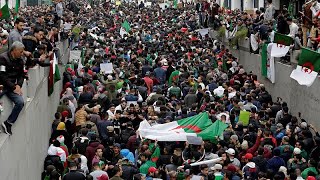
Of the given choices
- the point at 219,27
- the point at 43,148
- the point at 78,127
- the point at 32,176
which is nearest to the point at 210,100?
the point at 78,127

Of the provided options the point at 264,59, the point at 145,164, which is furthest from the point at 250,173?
the point at 264,59

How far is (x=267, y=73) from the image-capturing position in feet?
87.3

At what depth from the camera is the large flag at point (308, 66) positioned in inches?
718

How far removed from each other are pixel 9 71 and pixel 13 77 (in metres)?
0.14

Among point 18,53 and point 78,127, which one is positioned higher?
point 18,53

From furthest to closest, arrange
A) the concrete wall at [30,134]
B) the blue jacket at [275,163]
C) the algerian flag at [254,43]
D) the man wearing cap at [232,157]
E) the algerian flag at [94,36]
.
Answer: the algerian flag at [94,36]
the algerian flag at [254,43]
the man wearing cap at [232,157]
the blue jacket at [275,163]
the concrete wall at [30,134]

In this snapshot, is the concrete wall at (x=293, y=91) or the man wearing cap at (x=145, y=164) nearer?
the man wearing cap at (x=145, y=164)

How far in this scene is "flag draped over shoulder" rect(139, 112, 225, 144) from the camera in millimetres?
16453

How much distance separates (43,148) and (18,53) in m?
5.22

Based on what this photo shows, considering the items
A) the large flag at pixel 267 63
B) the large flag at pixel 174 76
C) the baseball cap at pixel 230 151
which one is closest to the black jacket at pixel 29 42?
the baseball cap at pixel 230 151

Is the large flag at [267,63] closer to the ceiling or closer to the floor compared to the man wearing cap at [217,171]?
closer to the floor

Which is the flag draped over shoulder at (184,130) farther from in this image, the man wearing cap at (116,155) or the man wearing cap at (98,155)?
the man wearing cap at (98,155)

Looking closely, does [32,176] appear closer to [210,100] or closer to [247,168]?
[247,168]

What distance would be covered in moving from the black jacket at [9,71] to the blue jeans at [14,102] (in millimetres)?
135
